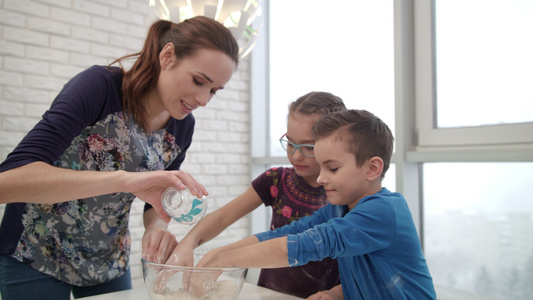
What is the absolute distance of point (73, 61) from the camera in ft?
9.30

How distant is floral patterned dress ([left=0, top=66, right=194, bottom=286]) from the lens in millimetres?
1283

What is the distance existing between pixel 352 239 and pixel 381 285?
0.55 ft

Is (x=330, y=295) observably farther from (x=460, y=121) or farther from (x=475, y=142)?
(x=460, y=121)

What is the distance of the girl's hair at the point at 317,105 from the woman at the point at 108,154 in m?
0.27

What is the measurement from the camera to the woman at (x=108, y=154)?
4.23 ft

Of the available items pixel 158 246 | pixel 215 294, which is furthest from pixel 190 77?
pixel 215 294

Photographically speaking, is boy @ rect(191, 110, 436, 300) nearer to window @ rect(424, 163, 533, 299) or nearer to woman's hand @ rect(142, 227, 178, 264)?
woman's hand @ rect(142, 227, 178, 264)

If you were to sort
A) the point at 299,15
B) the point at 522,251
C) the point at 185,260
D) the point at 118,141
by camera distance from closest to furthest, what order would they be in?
the point at 185,260
the point at 118,141
the point at 522,251
the point at 299,15

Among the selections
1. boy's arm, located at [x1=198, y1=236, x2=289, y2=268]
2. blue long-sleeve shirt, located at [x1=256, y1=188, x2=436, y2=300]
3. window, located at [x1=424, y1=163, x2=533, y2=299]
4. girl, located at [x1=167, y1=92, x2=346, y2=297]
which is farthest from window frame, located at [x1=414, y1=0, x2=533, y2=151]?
boy's arm, located at [x1=198, y1=236, x2=289, y2=268]

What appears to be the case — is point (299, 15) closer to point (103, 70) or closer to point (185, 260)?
point (103, 70)

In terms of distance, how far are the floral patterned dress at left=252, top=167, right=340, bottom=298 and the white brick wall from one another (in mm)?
1507

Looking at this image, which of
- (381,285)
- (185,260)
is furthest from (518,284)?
(185,260)

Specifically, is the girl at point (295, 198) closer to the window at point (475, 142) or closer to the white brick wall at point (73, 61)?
the window at point (475, 142)

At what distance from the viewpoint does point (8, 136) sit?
2.56 meters
